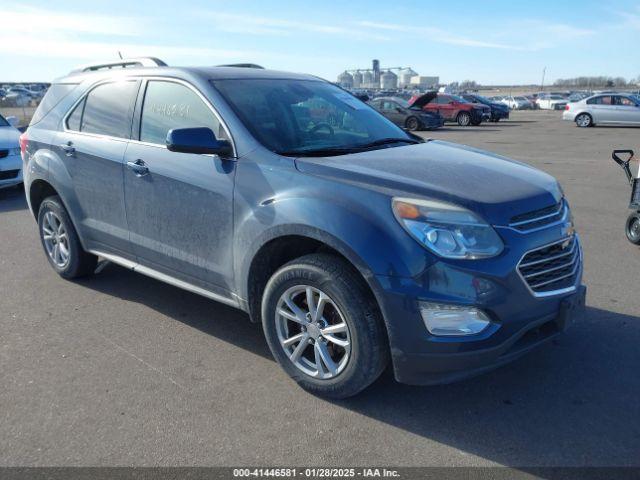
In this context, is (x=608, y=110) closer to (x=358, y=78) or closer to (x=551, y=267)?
(x=551, y=267)

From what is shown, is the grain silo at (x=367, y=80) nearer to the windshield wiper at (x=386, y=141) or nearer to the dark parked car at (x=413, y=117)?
the dark parked car at (x=413, y=117)

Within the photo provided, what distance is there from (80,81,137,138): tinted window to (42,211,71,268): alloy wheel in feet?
3.28

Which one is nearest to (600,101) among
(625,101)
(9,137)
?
(625,101)

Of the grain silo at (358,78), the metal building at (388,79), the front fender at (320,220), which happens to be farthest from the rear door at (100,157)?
the metal building at (388,79)

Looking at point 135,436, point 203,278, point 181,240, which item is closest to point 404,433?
point 135,436

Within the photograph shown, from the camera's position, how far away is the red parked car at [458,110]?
2877 centimetres

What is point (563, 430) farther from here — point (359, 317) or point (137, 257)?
point (137, 257)

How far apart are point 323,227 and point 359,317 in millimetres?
509

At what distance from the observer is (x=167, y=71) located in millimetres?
4211

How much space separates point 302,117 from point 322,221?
1234 millimetres

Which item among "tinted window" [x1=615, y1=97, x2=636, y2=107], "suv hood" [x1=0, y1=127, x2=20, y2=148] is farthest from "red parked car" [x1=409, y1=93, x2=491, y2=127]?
"suv hood" [x1=0, y1=127, x2=20, y2=148]

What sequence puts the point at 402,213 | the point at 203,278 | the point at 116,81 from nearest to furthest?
the point at 402,213
the point at 203,278
the point at 116,81

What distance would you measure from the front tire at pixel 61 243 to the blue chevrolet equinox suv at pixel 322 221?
29 cm

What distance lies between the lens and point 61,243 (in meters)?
5.36
